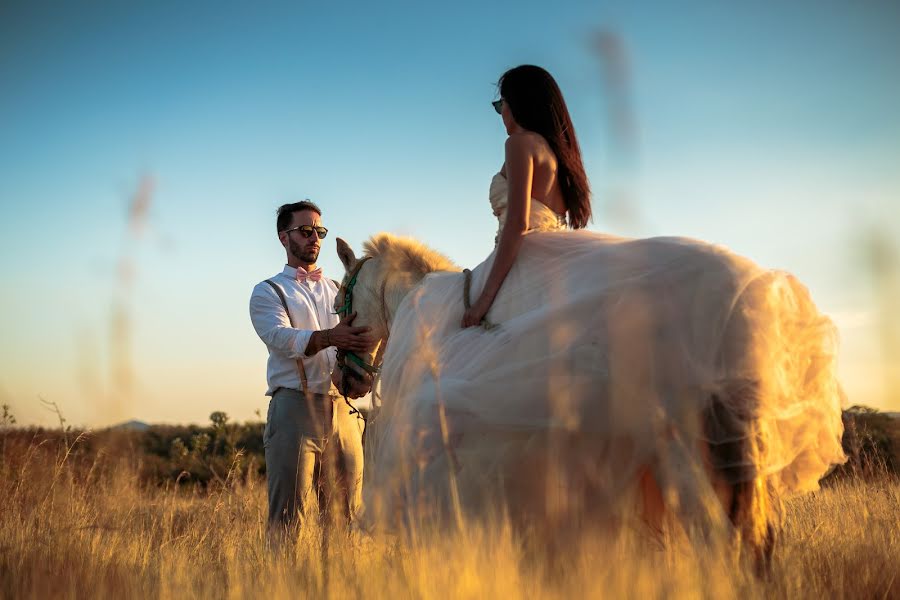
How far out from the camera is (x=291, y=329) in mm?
5082

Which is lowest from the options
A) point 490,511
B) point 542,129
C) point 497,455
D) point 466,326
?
point 490,511

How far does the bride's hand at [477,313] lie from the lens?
3488mm

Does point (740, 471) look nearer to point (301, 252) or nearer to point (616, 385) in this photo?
point (616, 385)

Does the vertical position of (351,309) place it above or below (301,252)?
below

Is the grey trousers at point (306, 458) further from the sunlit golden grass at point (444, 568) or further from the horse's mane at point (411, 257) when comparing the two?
the horse's mane at point (411, 257)

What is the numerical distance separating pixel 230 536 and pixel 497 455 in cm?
297

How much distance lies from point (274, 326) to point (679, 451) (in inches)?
128

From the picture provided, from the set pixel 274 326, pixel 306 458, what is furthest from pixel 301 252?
pixel 306 458

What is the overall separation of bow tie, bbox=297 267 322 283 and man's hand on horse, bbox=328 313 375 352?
98 cm

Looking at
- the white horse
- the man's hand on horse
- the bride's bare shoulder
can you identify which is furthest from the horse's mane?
the white horse

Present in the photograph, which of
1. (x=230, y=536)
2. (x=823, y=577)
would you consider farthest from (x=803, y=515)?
(x=230, y=536)

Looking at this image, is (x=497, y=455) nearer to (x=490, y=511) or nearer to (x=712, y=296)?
(x=490, y=511)

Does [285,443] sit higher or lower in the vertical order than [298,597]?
higher

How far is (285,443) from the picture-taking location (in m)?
5.07
